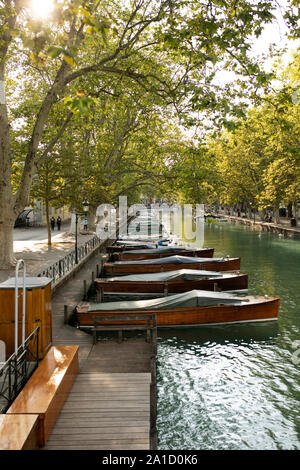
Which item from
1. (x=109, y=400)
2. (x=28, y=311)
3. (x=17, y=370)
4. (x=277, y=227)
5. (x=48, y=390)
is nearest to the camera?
(x=48, y=390)

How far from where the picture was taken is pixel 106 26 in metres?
4.88

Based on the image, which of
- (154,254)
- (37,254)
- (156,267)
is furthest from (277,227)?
(37,254)

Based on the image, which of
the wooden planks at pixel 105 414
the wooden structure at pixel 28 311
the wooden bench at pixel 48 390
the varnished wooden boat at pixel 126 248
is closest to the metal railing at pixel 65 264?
the varnished wooden boat at pixel 126 248

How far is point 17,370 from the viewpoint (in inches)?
282

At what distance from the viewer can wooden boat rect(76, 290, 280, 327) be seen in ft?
48.9

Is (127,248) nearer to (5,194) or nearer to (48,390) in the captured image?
(5,194)

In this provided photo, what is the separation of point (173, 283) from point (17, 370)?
1304cm

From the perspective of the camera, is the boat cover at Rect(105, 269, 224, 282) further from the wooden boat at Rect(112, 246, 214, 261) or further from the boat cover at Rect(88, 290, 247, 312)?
the wooden boat at Rect(112, 246, 214, 261)

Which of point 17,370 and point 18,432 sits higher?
point 17,370

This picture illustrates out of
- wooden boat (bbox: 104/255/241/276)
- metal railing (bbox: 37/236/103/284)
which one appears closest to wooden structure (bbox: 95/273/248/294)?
metal railing (bbox: 37/236/103/284)

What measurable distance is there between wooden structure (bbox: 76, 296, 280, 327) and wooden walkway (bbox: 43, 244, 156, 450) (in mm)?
3042

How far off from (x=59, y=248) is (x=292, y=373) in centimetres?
2046

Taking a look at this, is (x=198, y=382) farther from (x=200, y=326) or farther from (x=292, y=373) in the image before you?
(x=200, y=326)

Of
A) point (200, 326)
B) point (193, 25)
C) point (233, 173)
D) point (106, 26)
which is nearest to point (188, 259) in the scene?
point (200, 326)
